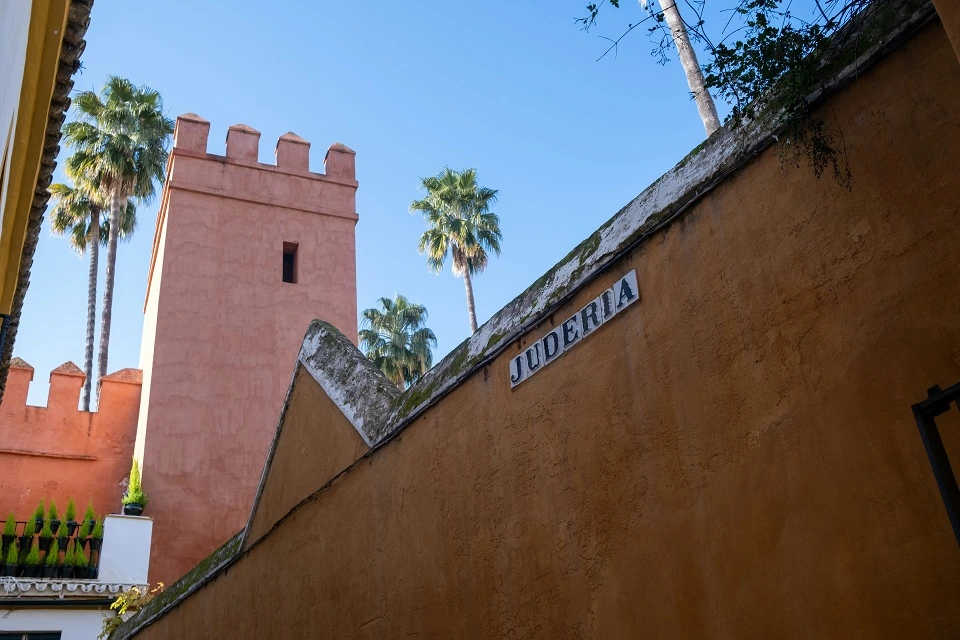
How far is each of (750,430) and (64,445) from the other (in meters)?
15.4

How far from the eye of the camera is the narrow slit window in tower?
727 inches

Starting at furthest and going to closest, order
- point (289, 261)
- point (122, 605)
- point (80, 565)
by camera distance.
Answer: point (289, 261)
point (80, 565)
point (122, 605)

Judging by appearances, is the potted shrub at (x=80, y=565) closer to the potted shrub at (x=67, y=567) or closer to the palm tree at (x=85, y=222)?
the potted shrub at (x=67, y=567)

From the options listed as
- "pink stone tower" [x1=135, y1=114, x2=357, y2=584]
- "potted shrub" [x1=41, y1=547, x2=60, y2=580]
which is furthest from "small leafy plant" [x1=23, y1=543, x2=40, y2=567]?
"pink stone tower" [x1=135, y1=114, x2=357, y2=584]

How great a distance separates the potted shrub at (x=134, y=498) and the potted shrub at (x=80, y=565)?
148cm

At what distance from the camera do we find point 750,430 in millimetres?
3521

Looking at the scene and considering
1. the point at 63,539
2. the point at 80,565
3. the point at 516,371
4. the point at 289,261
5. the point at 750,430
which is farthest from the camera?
the point at 289,261

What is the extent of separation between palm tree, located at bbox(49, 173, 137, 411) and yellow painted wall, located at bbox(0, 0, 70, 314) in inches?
723

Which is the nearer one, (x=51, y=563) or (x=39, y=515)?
(x=51, y=563)

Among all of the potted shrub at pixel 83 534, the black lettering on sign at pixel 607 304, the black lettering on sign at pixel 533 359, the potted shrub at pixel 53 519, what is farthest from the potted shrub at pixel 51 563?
the black lettering on sign at pixel 607 304

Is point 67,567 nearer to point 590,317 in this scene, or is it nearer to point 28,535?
point 28,535

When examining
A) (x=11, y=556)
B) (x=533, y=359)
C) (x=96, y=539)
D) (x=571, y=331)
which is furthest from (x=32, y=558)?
(x=571, y=331)

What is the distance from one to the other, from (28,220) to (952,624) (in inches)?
258

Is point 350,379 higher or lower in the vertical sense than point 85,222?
lower
